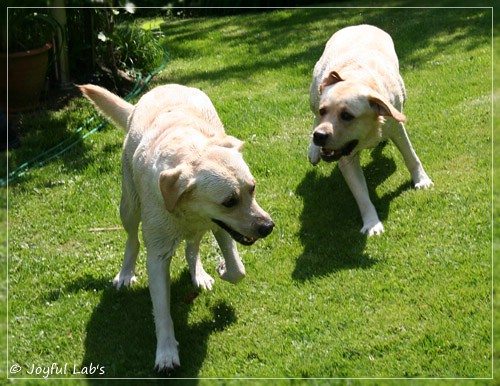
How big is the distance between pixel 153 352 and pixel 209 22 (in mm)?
8028

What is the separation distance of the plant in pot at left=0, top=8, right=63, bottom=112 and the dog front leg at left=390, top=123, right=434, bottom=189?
163 inches

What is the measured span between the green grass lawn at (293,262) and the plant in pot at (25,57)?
294mm

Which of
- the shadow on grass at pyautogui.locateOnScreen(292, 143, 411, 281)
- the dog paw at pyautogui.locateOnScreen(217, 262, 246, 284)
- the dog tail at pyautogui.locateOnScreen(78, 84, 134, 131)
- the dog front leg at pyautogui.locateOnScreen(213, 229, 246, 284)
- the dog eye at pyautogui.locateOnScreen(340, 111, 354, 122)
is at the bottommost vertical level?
the shadow on grass at pyautogui.locateOnScreen(292, 143, 411, 281)

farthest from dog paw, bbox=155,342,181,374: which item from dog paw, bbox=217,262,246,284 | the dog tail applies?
the dog tail

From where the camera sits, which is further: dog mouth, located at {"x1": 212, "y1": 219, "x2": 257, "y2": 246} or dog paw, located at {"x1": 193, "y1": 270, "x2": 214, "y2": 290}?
dog paw, located at {"x1": 193, "y1": 270, "x2": 214, "y2": 290}

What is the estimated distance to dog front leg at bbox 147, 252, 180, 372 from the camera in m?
4.95

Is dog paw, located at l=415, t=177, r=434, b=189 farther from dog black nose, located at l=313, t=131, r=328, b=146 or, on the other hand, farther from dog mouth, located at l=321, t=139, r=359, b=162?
dog black nose, located at l=313, t=131, r=328, b=146

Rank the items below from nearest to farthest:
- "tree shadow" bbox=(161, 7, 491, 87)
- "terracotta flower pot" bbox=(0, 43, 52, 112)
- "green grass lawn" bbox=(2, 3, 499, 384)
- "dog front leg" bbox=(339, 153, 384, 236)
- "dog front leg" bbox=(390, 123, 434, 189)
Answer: "green grass lawn" bbox=(2, 3, 499, 384), "dog front leg" bbox=(339, 153, 384, 236), "dog front leg" bbox=(390, 123, 434, 189), "terracotta flower pot" bbox=(0, 43, 52, 112), "tree shadow" bbox=(161, 7, 491, 87)

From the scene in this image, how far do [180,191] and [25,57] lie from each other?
4.61 metres

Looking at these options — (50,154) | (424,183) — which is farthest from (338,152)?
(50,154)

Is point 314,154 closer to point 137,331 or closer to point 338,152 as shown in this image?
point 338,152

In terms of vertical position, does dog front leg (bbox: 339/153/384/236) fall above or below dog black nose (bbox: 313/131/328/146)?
below

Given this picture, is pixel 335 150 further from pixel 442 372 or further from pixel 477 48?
pixel 477 48

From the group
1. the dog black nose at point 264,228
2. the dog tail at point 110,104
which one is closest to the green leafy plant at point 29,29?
the dog tail at point 110,104
